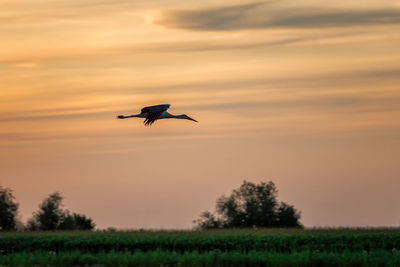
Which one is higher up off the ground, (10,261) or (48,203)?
(48,203)

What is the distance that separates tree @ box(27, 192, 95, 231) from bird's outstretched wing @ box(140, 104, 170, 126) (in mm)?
20999

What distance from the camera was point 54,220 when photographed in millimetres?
42094

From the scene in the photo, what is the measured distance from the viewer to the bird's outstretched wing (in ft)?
69.2

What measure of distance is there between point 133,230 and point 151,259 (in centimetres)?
1378

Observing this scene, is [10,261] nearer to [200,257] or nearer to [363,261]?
[200,257]

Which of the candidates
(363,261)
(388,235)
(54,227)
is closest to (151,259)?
(363,261)

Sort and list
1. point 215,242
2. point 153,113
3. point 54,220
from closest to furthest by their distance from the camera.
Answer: point 153,113 < point 215,242 < point 54,220

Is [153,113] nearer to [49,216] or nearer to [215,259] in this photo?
[215,259]

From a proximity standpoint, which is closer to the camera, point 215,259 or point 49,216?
point 215,259

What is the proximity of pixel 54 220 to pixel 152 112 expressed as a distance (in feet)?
72.8

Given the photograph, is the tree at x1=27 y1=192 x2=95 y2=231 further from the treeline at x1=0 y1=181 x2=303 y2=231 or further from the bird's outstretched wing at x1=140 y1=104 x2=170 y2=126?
the bird's outstretched wing at x1=140 y1=104 x2=170 y2=126

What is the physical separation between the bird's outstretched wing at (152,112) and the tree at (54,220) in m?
21.0

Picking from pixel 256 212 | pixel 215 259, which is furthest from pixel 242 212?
pixel 215 259

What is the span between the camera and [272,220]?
43.2 meters
